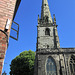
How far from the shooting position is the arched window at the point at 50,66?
1560cm

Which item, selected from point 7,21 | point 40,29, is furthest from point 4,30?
point 40,29

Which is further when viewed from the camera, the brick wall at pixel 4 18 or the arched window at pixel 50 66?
the arched window at pixel 50 66

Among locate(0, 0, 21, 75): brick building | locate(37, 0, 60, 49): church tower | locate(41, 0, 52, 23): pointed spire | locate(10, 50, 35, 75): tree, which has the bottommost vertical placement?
locate(10, 50, 35, 75): tree

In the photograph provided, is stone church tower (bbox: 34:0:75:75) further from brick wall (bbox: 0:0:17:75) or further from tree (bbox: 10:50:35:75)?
brick wall (bbox: 0:0:17:75)

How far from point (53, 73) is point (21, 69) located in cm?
1125

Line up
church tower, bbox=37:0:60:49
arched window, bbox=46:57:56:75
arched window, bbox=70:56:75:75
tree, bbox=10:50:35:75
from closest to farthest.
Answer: arched window, bbox=70:56:75:75 < arched window, bbox=46:57:56:75 < church tower, bbox=37:0:60:49 < tree, bbox=10:50:35:75

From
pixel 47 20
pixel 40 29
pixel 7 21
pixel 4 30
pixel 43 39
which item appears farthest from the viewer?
pixel 47 20

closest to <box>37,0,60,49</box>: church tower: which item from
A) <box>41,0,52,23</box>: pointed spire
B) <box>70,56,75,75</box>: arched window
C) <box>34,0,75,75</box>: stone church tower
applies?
<box>34,0,75,75</box>: stone church tower

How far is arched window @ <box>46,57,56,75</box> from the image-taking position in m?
15.6

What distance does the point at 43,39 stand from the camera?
2278 cm

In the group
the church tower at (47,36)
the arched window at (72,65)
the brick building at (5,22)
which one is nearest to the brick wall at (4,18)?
the brick building at (5,22)

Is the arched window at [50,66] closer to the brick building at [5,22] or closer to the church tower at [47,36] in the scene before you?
the church tower at [47,36]

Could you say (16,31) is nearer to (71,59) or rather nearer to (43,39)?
(71,59)

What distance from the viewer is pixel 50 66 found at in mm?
16234
